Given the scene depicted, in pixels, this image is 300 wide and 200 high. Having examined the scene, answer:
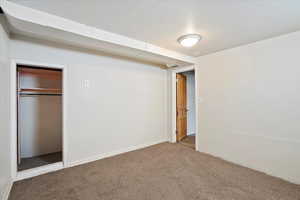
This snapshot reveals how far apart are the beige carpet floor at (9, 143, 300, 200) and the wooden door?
1.44 meters

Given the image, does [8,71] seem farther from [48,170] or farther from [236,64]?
[236,64]

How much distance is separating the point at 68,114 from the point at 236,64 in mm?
3346

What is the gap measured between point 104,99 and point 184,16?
2.17 metres

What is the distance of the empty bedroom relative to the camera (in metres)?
1.78

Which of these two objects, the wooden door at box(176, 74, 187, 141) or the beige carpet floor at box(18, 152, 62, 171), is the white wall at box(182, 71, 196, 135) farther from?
the beige carpet floor at box(18, 152, 62, 171)

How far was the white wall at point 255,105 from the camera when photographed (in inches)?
85.8

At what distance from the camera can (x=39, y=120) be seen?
323 centimetres

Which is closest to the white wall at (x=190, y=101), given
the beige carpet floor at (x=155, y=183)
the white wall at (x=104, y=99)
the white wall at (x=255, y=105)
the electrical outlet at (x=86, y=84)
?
the white wall at (x=104, y=99)

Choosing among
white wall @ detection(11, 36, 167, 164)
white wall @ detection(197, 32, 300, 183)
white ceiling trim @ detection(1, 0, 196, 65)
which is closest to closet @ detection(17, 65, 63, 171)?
white wall @ detection(11, 36, 167, 164)

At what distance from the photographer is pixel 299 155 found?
211 centimetres

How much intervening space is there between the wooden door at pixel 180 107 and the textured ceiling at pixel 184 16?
6.31 feet

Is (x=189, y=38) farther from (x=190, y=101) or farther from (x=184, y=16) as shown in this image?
(x=190, y=101)

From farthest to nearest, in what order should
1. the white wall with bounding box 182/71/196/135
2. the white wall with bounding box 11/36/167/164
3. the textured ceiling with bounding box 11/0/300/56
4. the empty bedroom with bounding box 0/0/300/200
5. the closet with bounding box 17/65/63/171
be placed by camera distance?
1. the white wall with bounding box 182/71/196/135
2. the closet with bounding box 17/65/63/171
3. the white wall with bounding box 11/36/167/164
4. the empty bedroom with bounding box 0/0/300/200
5. the textured ceiling with bounding box 11/0/300/56

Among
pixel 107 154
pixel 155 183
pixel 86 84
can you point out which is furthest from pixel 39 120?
pixel 155 183
